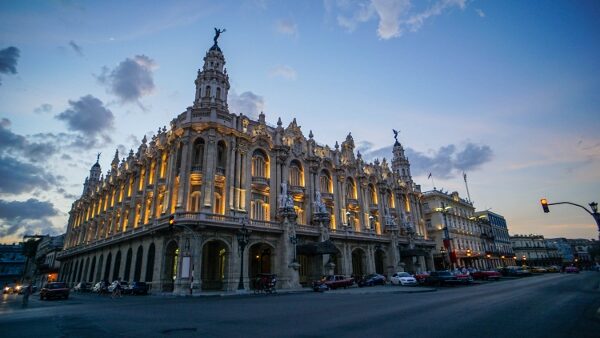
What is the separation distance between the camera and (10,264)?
388 feet

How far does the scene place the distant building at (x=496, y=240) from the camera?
270 feet

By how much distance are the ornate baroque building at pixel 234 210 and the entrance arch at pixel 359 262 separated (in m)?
0.18

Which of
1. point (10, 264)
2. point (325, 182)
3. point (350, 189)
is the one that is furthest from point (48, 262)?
point (350, 189)

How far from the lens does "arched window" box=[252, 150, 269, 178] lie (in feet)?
135

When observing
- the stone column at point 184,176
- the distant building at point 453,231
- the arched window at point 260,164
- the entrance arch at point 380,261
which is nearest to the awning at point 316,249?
the arched window at point 260,164

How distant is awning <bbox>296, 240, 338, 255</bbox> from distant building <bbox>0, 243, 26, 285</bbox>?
12930cm

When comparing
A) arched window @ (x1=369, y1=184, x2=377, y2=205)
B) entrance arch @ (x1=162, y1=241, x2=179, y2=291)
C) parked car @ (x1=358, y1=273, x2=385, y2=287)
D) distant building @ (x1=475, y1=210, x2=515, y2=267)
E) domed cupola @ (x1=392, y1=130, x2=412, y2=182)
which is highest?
domed cupola @ (x1=392, y1=130, x2=412, y2=182)

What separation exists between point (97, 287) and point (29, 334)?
38.3 metres

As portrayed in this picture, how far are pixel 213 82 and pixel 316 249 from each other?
2542 centimetres

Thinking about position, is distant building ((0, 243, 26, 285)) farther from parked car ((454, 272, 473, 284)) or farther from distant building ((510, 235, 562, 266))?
distant building ((510, 235, 562, 266))

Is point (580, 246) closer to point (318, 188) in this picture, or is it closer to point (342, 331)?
point (318, 188)

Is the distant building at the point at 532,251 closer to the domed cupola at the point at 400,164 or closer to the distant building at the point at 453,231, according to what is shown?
the distant building at the point at 453,231

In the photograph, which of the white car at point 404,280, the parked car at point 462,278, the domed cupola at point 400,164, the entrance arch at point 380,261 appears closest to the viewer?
the parked car at point 462,278

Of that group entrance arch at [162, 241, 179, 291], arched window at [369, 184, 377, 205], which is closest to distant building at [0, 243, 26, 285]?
entrance arch at [162, 241, 179, 291]
